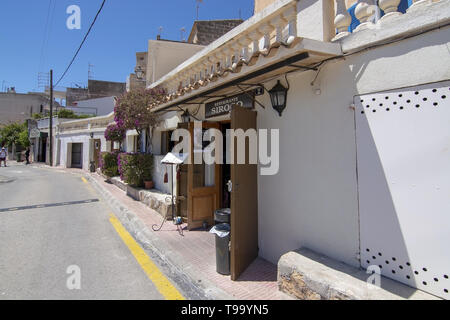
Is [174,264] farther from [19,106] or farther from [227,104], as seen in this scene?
[19,106]

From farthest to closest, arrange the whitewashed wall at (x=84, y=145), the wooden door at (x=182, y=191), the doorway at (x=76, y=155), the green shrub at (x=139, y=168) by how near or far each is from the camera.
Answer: the doorway at (x=76, y=155) → the whitewashed wall at (x=84, y=145) → the green shrub at (x=139, y=168) → the wooden door at (x=182, y=191)

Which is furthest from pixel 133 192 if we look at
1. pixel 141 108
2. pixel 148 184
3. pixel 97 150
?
pixel 97 150

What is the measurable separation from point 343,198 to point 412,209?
724 millimetres

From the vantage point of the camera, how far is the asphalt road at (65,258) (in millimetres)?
3318


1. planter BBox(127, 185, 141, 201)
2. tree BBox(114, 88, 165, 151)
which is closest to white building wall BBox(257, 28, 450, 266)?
tree BBox(114, 88, 165, 151)

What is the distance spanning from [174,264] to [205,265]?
20.7 inches

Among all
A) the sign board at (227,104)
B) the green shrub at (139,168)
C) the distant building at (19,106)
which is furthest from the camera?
the distant building at (19,106)

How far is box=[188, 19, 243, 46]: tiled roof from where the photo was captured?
49.2ft

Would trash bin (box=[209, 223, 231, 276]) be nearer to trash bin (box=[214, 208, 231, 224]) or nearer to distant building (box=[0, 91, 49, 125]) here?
trash bin (box=[214, 208, 231, 224])

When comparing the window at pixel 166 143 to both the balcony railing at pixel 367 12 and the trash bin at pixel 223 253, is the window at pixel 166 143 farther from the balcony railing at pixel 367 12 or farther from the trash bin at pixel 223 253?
the balcony railing at pixel 367 12

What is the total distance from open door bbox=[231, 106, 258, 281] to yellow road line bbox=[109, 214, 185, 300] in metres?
0.87

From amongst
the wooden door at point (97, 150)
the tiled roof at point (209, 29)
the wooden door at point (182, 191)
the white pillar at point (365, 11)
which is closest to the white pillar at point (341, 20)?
the white pillar at point (365, 11)

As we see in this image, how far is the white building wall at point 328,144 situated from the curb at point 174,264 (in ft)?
4.18
